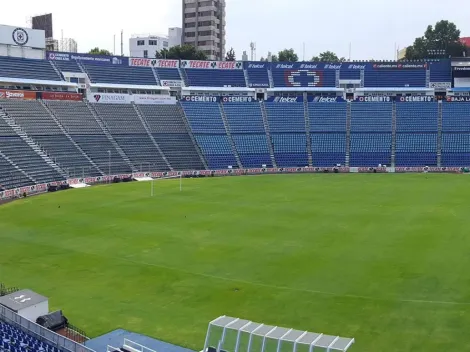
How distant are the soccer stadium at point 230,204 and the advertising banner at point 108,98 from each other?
11.1 inches

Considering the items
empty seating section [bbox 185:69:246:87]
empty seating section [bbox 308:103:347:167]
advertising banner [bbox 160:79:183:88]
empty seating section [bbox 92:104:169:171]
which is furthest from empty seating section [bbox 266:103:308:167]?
empty seating section [bbox 92:104:169:171]

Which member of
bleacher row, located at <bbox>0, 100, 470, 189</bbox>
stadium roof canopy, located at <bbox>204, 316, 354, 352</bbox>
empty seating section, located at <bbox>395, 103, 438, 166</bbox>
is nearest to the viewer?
stadium roof canopy, located at <bbox>204, 316, 354, 352</bbox>

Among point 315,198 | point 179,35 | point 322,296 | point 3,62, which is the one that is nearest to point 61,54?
point 3,62

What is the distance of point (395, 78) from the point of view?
10669 cm

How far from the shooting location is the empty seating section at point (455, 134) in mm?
90056

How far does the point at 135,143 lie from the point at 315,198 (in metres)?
40.5

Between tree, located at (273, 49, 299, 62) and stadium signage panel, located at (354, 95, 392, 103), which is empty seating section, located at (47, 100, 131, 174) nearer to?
stadium signage panel, located at (354, 95, 392, 103)

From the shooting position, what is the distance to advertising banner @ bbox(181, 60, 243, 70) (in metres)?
106

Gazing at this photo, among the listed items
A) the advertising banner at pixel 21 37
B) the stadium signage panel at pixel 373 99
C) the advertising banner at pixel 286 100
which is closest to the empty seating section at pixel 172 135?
the advertising banner at pixel 286 100

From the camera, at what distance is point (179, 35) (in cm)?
16088

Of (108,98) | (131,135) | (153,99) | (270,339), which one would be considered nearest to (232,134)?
(153,99)

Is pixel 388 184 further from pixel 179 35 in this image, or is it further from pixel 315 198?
pixel 179 35

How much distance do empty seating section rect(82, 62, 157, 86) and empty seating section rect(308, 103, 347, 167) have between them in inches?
1284

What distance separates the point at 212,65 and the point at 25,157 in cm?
4866
